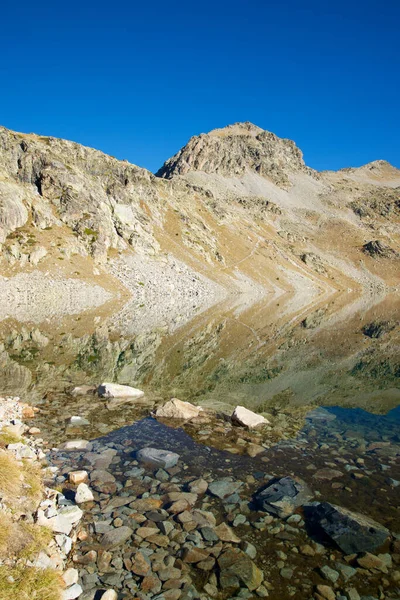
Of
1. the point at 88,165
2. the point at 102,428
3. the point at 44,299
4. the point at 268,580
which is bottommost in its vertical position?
the point at 44,299

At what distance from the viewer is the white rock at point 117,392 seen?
20.1 metres

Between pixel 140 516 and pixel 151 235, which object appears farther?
pixel 151 235

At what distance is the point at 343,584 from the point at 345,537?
4.65 ft

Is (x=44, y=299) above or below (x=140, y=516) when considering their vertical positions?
below

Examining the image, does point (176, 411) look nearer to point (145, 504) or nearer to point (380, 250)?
point (145, 504)

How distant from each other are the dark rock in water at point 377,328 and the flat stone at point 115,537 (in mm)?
44363

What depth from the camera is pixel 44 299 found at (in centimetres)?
6525

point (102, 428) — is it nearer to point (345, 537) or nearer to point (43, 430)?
point (43, 430)

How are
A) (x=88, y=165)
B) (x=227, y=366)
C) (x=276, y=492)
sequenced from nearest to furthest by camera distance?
1. (x=276, y=492)
2. (x=227, y=366)
3. (x=88, y=165)

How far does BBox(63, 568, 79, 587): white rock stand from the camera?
7.27 meters

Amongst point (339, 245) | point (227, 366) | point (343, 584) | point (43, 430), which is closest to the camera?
point (343, 584)

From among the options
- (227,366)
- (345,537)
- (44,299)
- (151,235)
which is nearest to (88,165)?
(151,235)

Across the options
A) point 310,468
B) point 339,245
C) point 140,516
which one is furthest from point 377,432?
point 339,245

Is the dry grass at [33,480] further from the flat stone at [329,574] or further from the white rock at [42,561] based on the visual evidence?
the flat stone at [329,574]
